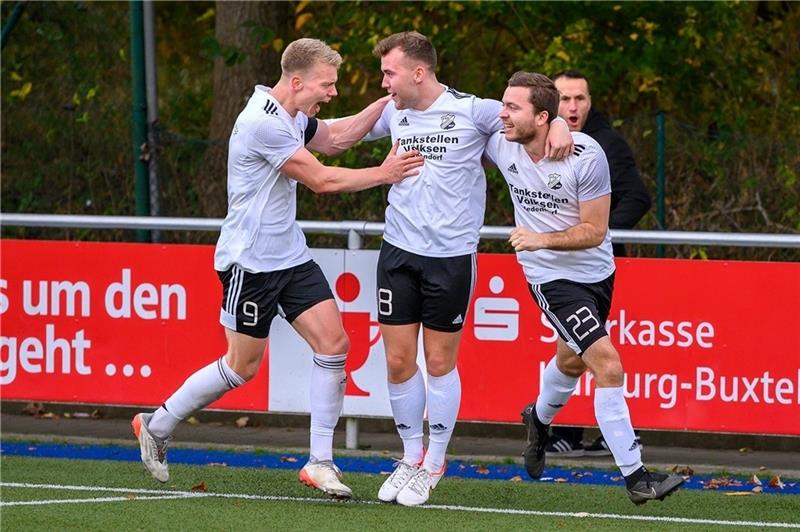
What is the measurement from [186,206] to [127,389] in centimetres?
213

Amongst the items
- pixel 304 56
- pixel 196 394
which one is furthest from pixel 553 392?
pixel 304 56

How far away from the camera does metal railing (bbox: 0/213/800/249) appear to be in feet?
28.1

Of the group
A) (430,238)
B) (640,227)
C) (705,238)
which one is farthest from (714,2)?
(430,238)

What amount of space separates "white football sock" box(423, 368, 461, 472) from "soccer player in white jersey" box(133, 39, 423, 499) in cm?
44

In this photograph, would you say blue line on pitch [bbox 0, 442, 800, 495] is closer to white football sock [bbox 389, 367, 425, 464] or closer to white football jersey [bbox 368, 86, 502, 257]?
white football sock [bbox 389, 367, 425, 464]

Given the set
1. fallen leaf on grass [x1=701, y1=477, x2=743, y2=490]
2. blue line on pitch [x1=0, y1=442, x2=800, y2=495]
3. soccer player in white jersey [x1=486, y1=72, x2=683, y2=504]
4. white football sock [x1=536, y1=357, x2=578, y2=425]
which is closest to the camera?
soccer player in white jersey [x1=486, y1=72, x2=683, y2=504]

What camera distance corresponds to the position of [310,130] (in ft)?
24.6

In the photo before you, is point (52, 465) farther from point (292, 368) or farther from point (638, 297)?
point (638, 297)

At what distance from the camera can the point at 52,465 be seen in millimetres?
8375

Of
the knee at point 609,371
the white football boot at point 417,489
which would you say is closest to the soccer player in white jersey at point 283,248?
the white football boot at point 417,489

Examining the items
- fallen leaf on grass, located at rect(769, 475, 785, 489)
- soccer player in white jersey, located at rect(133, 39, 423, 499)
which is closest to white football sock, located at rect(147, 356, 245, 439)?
soccer player in white jersey, located at rect(133, 39, 423, 499)

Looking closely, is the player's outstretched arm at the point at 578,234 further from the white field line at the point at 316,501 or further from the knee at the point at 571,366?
the white field line at the point at 316,501

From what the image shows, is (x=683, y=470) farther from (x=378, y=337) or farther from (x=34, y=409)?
(x=34, y=409)

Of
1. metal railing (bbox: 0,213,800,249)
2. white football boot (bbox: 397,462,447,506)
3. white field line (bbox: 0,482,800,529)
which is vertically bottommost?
white field line (bbox: 0,482,800,529)
